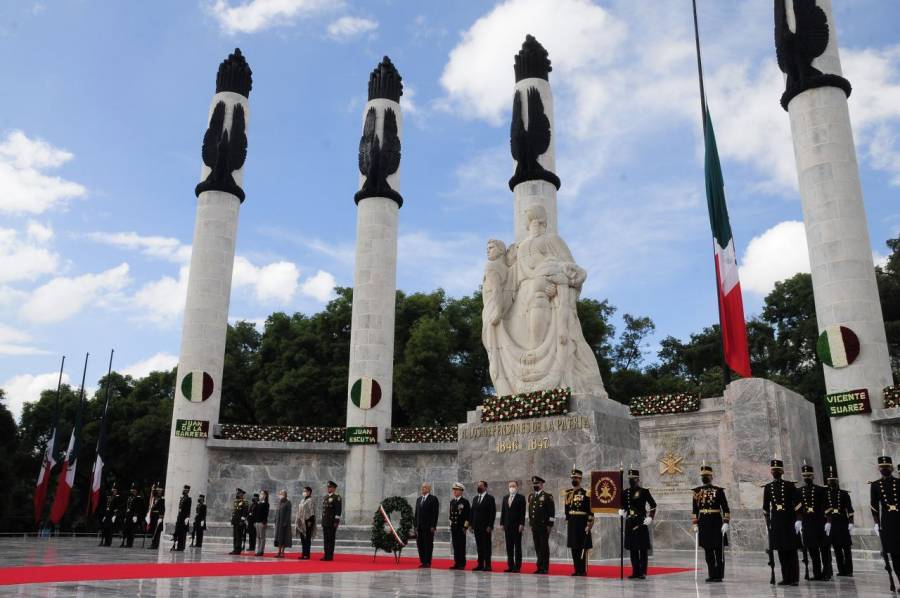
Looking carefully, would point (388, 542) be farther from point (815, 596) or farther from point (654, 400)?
point (654, 400)

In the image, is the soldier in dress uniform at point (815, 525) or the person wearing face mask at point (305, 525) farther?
the person wearing face mask at point (305, 525)

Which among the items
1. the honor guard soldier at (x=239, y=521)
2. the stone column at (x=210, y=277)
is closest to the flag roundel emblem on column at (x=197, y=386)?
the stone column at (x=210, y=277)

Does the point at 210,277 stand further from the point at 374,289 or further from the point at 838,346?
the point at 838,346

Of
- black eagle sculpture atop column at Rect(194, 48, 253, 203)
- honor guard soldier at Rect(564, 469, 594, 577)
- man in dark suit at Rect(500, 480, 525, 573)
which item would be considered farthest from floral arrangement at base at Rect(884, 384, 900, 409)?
black eagle sculpture atop column at Rect(194, 48, 253, 203)

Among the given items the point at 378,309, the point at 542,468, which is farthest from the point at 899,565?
the point at 378,309

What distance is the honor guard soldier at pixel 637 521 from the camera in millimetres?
10438

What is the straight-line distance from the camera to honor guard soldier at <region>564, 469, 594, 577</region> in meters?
10.8

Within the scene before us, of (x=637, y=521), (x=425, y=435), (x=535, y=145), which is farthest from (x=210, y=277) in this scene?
(x=637, y=521)

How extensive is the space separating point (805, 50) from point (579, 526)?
19.2 metres

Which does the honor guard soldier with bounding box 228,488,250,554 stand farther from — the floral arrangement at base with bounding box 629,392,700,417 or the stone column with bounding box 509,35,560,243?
the stone column with bounding box 509,35,560,243

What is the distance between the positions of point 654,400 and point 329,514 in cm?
1211

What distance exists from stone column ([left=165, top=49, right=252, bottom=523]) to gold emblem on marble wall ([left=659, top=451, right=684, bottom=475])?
51.0 feet

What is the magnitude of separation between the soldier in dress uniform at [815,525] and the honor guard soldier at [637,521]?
226 cm

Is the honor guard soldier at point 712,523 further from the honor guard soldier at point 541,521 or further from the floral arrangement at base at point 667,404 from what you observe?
the floral arrangement at base at point 667,404
